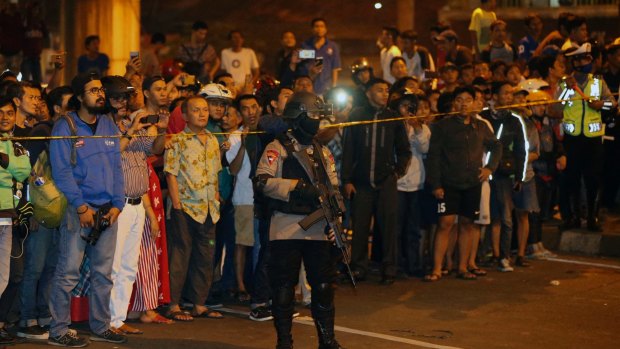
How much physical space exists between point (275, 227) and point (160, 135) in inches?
59.9

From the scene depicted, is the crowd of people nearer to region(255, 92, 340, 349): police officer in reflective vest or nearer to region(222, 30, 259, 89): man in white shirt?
region(255, 92, 340, 349): police officer in reflective vest

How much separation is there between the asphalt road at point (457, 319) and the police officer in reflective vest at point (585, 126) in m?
1.59

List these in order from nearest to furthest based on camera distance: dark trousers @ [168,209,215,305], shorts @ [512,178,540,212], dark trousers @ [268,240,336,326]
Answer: dark trousers @ [268,240,336,326] → dark trousers @ [168,209,215,305] → shorts @ [512,178,540,212]

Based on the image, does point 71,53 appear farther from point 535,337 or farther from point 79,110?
point 535,337

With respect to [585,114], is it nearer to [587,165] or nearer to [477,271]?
[587,165]

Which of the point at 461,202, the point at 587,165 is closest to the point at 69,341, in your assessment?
the point at 461,202

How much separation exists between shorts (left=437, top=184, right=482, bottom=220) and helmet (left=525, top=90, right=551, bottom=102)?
5.58 ft

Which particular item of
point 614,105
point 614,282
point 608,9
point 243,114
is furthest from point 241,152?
point 608,9

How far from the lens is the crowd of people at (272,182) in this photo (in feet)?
30.0

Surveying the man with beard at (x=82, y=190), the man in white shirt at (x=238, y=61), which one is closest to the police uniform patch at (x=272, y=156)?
the man with beard at (x=82, y=190)

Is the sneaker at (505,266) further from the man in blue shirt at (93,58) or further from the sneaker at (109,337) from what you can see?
the man in blue shirt at (93,58)

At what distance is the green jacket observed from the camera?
8.95 meters

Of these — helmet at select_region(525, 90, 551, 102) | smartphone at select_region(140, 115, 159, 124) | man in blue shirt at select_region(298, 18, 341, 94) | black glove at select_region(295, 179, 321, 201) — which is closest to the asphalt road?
black glove at select_region(295, 179, 321, 201)

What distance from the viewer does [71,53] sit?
18.4 metres
